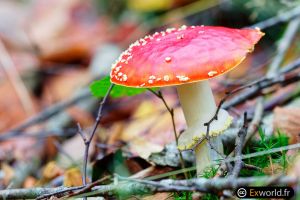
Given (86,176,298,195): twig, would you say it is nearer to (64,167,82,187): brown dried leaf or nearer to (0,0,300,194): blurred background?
(0,0,300,194): blurred background

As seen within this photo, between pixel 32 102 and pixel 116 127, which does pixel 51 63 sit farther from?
pixel 116 127

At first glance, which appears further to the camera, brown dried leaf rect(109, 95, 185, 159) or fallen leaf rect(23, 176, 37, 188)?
fallen leaf rect(23, 176, 37, 188)

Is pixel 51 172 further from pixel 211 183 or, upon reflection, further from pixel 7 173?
pixel 211 183

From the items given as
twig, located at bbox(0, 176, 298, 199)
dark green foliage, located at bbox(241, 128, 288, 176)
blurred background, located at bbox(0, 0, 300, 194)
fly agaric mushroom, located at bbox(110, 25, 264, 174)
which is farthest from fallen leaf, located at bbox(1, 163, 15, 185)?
dark green foliage, located at bbox(241, 128, 288, 176)

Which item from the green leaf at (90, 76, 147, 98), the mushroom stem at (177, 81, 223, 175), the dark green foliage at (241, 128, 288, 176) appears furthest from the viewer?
the green leaf at (90, 76, 147, 98)

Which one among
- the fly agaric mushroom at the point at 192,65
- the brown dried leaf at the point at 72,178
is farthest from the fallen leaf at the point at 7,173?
the fly agaric mushroom at the point at 192,65

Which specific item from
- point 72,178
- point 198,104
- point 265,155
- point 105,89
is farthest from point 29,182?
point 265,155

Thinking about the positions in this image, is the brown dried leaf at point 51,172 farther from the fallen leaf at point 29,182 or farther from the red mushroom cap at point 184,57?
the red mushroom cap at point 184,57
